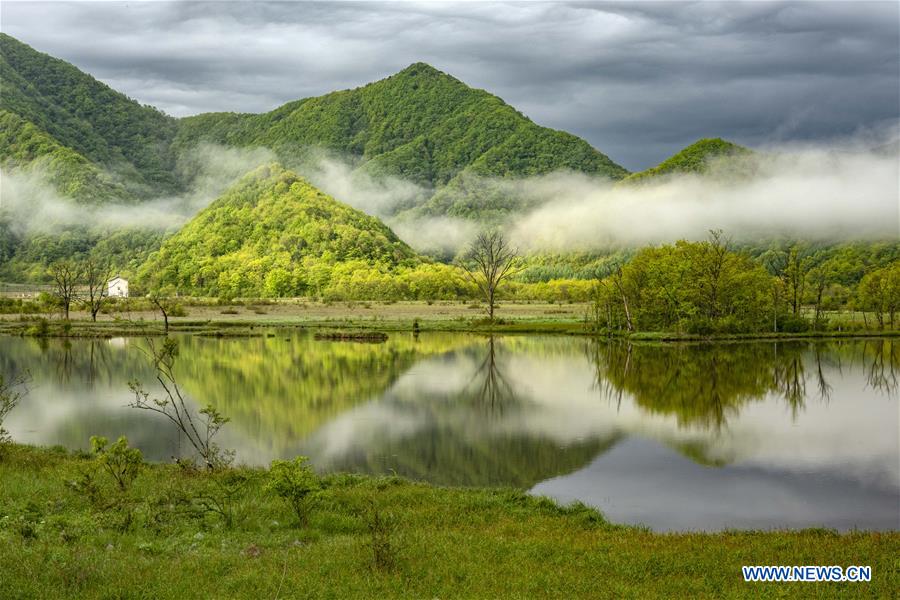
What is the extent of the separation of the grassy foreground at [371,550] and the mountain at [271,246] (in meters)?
134

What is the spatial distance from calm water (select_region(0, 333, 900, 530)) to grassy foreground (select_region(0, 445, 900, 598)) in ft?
10.2

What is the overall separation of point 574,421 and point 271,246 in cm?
13978

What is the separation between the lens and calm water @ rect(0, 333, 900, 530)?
1961 centimetres

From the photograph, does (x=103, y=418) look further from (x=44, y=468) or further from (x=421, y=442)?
(x=421, y=442)

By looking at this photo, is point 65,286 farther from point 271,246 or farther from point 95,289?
point 271,246

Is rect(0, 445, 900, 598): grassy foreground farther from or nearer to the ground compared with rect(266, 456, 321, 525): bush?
nearer to the ground

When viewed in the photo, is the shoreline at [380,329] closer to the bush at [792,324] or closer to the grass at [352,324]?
the grass at [352,324]

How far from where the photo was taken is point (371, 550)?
1195 centimetres

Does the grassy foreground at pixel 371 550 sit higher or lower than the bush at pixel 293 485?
Result: lower

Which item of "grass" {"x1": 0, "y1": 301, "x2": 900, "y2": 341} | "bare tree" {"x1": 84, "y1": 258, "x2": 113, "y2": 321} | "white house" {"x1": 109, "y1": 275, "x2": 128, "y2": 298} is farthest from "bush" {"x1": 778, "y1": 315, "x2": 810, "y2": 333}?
"white house" {"x1": 109, "y1": 275, "x2": 128, "y2": 298}

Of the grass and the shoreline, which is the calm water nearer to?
the shoreline

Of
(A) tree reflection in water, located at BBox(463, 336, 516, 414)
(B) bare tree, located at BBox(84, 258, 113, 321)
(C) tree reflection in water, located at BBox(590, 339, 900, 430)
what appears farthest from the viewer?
(B) bare tree, located at BBox(84, 258, 113, 321)

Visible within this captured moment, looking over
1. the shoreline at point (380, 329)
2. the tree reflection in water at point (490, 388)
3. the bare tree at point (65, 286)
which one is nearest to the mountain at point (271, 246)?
the bare tree at point (65, 286)

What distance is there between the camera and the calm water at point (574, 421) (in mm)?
Answer: 19609
